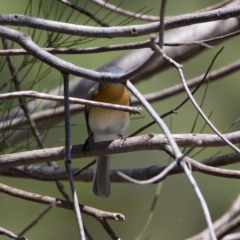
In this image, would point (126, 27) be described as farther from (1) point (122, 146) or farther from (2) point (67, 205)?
(2) point (67, 205)

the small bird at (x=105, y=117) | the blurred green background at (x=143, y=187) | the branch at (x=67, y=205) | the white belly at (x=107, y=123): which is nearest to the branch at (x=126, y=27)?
the branch at (x=67, y=205)

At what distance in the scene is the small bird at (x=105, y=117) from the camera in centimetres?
281

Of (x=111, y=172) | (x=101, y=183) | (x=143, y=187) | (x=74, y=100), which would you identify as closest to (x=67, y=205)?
(x=74, y=100)

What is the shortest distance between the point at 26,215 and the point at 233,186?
173 centimetres

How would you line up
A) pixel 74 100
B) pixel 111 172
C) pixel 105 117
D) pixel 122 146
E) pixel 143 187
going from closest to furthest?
pixel 74 100 < pixel 122 146 < pixel 111 172 < pixel 105 117 < pixel 143 187

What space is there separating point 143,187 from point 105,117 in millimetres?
1818

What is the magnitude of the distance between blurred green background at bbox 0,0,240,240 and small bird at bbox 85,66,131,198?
91 cm

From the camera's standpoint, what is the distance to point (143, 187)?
4574 millimetres

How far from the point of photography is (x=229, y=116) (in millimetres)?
4590

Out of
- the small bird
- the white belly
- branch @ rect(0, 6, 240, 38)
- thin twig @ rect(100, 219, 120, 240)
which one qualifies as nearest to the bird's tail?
the small bird

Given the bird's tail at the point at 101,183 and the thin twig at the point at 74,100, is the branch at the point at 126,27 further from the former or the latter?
the bird's tail at the point at 101,183

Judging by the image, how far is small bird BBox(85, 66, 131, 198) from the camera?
9.23ft

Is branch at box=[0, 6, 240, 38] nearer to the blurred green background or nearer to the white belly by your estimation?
the white belly

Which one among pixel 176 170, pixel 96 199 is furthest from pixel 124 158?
pixel 176 170
